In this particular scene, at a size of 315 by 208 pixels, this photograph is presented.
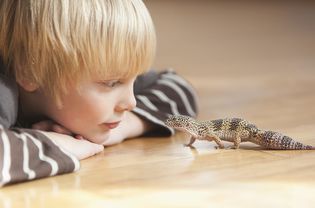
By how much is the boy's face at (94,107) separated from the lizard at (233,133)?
0.52 ft

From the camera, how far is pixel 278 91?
2371 mm

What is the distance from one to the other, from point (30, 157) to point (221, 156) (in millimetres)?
410

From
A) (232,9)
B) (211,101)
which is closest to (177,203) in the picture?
(211,101)

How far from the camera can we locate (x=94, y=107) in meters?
1.55

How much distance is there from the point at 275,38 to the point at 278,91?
1378 millimetres

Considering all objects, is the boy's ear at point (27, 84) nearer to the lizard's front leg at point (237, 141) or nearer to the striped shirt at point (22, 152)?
the striped shirt at point (22, 152)

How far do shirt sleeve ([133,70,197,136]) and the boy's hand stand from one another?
0.24 meters

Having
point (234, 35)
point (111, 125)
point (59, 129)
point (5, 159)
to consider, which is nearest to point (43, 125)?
point (59, 129)

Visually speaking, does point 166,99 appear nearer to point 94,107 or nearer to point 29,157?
point 94,107

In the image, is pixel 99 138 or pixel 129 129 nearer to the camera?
pixel 99 138

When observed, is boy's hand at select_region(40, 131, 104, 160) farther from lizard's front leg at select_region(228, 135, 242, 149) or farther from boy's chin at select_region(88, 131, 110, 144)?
lizard's front leg at select_region(228, 135, 242, 149)

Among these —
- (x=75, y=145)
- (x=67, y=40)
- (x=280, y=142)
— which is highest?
(x=67, y=40)

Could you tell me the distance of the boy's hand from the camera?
1537 millimetres

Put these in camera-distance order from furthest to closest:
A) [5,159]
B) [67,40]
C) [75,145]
A: [75,145], [67,40], [5,159]
